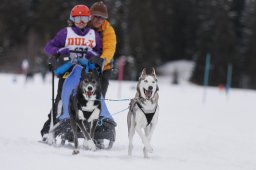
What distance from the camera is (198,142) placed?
934cm

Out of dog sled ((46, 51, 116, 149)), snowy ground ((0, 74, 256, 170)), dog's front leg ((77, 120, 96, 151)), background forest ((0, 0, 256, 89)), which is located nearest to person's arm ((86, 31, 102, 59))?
dog sled ((46, 51, 116, 149))

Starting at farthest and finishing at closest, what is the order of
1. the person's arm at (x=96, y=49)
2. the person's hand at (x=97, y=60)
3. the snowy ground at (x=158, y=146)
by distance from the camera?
the person's arm at (x=96, y=49) < the person's hand at (x=97, y=60) < the snowy ground at (x=158, y=146)

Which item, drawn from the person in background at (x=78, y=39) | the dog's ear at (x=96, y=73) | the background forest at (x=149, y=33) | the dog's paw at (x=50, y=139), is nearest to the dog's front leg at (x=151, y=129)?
the dog's ear at (x=96, y=73)

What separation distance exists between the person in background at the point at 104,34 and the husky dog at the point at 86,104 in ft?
2.15

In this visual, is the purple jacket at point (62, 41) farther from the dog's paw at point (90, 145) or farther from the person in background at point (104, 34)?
the dog's paw at point (90, 145)

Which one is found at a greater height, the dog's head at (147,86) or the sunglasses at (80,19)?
the sunglasses at (80,19)

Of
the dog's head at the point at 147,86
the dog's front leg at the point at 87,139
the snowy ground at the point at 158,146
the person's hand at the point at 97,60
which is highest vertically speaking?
the person's hand at the point at 97,60

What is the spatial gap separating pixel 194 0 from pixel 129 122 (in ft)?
176

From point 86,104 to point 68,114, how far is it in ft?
2.05

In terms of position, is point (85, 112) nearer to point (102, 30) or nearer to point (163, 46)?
point (102, 30)

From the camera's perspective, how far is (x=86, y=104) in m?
6.74

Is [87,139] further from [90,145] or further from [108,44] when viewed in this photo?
[108,44]

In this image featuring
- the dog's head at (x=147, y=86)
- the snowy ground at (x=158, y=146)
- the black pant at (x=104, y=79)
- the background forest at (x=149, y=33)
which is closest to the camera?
the snowy ground at (x=158, y=146)

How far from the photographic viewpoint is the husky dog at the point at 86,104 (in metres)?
6.71
